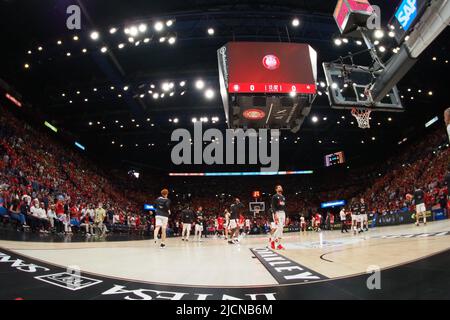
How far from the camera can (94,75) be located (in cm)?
1944

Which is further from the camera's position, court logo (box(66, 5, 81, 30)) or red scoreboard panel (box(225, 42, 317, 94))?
court logo (box(66, 5, 81, 30))

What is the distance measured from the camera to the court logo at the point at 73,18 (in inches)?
525

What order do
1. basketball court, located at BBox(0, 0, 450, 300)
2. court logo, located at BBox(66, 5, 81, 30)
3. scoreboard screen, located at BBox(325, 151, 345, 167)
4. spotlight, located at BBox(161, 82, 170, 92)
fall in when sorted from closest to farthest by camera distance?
basketball court, located at BBox(0, 0, 450, 300) < court logo, located at BBox(66, 5, 81, 30) < spotlight, located at BBox(161, 82, 170, 92) < scoreboard screen, located at BBox(325, 151, 345, 167)

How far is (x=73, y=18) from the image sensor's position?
13789 mm

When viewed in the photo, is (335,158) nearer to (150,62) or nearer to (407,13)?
(150,62)

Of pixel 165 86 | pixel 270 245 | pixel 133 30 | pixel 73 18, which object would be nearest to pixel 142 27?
pixel 133 30

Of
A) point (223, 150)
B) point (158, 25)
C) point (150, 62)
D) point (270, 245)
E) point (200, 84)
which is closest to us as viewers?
point (270, 245)

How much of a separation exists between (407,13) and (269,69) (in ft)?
13.6

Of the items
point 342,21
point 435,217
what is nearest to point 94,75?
point 342,21

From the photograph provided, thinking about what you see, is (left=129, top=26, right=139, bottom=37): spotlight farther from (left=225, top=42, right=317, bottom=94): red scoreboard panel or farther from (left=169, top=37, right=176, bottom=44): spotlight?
(left=225, top=42, right=317, bottom=94): red scoreboard panel

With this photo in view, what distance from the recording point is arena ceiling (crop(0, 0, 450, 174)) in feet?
46.8

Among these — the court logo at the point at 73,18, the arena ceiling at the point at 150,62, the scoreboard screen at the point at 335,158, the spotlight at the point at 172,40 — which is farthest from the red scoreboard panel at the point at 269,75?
the scoreboard screen at the point at 335,158

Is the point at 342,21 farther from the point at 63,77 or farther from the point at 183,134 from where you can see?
the point at 183,134

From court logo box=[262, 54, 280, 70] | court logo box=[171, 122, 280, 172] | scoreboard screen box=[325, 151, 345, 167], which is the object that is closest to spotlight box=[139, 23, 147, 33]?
court logo box=[262, 54, 280, 70]
